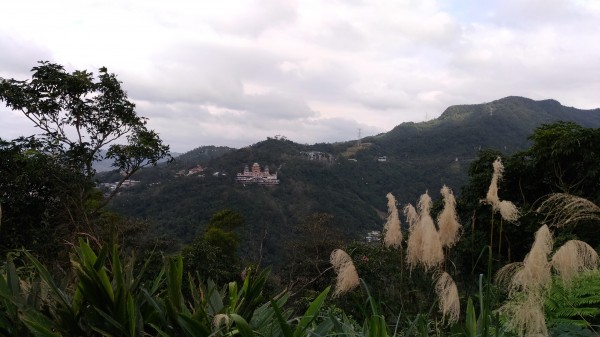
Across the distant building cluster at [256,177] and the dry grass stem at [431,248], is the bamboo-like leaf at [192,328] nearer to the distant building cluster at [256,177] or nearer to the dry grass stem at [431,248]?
the dry grass stem at [431,248]

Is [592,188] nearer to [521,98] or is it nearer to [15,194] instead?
[15,194]

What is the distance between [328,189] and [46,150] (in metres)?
41.5

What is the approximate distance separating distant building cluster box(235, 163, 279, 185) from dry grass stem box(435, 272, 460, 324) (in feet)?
146

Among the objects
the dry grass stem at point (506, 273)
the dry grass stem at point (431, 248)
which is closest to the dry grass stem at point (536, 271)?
the dry grass stem at point (506, 273)

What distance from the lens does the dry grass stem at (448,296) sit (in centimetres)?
195

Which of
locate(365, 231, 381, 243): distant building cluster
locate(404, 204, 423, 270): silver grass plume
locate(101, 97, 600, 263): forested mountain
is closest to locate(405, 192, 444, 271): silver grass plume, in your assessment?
locate(404, 204, 423, 270): silver grass plume

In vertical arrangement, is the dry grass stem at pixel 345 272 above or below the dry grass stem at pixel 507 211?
below

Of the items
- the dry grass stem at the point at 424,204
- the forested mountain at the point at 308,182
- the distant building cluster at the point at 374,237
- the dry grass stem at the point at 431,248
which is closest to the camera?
the dry grass stem at the point at 431,248

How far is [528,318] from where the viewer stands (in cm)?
164

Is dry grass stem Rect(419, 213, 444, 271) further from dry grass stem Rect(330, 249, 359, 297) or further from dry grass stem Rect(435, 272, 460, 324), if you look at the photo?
dry grass stem Rect(330, 249, 359, 297)

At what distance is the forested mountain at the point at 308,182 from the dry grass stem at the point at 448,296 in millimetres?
11717

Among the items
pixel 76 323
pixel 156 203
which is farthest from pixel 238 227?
pixel 76 323

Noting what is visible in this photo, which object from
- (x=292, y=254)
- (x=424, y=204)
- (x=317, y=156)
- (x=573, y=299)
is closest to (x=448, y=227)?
(x=424, y=204)

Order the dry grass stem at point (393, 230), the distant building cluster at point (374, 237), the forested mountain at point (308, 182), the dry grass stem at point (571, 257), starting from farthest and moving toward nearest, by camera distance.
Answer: the forested mountain at point (308, 182) < the distant building cluster at point (374, 237) < the dry grass stem at point (393, 230) < the dry grass stem at point (571, 257)
